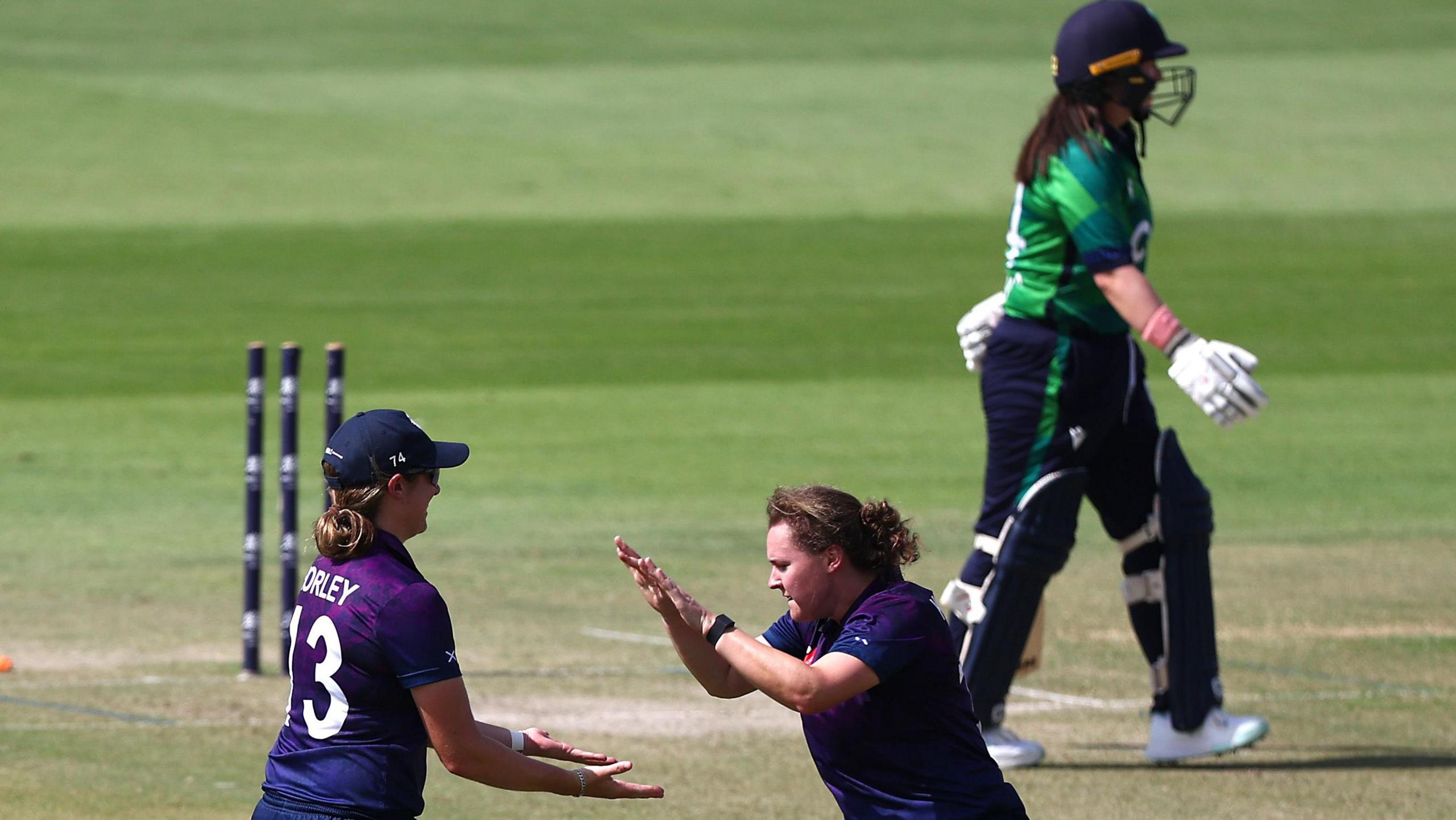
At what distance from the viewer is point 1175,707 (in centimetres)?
910

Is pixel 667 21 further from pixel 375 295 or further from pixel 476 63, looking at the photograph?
pixel 375 295

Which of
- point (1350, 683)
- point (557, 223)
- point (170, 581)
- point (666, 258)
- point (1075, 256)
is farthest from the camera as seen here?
point (557, 223)

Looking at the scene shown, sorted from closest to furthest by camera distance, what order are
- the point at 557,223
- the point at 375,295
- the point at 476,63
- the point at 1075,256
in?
1. the point at 1075,256
2. the point at 375,295
3. the point at 557,223
4. the point at 476,63

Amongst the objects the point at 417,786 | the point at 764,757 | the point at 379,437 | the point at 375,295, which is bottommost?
the point at 375,295

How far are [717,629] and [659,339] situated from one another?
2025 centimetres

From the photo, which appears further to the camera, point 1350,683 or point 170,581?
point 170,581

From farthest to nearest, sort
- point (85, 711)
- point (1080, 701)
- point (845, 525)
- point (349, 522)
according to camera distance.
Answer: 1. point (1080, 701)
2. point (85, 711)
3. point (845, 525)
4. point (349, 522)

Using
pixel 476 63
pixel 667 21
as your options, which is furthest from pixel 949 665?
pixel 667 21

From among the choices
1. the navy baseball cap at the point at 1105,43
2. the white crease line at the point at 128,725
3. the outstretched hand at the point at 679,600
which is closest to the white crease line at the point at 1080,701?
the navy baseball cap at the point at 1105,43

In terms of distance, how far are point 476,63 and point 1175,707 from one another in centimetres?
4425

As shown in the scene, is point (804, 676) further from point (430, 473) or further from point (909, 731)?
point (430, 473)

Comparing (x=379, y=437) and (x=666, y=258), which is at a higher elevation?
(x=379, y=437)

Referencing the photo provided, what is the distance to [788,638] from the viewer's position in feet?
20.9

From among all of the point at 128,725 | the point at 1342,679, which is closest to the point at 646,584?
the point at 128,725
